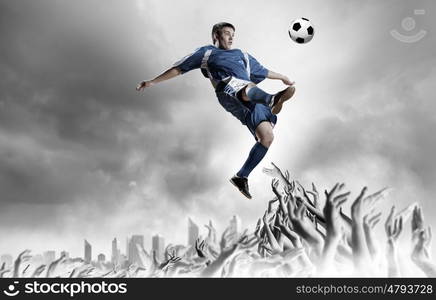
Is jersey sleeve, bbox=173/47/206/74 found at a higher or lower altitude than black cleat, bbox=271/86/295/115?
higher

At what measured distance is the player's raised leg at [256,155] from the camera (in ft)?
33.3

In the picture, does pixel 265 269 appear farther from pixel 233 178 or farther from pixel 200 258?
pixel 233 178

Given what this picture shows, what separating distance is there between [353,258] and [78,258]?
4240mm

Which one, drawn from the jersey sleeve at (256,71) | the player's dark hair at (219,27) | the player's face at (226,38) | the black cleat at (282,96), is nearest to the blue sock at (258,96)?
the black cleat at (282,96)

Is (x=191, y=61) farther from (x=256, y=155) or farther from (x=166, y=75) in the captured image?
(x=256, y=155)

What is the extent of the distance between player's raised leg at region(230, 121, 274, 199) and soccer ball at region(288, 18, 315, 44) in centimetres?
195

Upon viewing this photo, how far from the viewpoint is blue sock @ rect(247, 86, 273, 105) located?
932 cm

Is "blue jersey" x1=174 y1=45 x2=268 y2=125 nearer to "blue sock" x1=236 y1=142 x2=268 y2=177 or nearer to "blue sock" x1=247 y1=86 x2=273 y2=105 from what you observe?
"blue sock" x1=247 y1=86 x2=273 y2=105

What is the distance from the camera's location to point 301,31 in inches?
418

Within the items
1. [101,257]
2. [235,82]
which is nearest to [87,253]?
[101,257]

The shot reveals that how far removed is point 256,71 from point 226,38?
3.16 ft

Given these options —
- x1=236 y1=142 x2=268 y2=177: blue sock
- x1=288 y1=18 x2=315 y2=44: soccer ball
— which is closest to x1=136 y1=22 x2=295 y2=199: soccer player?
x1=236 y1=142 x2=268 y2=177: blue sock

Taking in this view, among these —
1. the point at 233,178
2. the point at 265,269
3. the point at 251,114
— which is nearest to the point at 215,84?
the point at 251,114

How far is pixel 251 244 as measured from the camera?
6.22 meters
